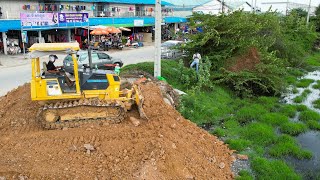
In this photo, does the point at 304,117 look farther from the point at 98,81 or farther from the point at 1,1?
the point at 1,1

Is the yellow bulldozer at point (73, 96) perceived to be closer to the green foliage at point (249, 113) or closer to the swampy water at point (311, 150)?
the green foliage at point (249, 113)

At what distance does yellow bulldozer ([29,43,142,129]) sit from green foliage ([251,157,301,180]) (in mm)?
4158

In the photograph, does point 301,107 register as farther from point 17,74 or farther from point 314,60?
point 17,74

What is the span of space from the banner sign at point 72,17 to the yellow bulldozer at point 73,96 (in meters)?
19.6

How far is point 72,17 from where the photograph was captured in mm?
30047

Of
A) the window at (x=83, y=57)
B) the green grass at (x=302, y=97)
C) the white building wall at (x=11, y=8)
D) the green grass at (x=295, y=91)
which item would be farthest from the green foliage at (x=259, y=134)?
the white building wall at (x=11, y=8)

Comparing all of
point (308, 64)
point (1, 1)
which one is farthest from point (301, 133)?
point (1, 1)

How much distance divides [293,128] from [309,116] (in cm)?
179

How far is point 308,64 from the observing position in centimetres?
2592

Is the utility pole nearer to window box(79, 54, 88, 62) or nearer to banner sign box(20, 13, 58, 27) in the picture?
window box(79, 54, 88, 62)

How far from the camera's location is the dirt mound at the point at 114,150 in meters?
8.04

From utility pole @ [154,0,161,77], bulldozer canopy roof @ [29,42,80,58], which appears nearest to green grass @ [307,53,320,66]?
utility pole @ [154,0,161,77]

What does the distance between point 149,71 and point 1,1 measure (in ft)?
58.0

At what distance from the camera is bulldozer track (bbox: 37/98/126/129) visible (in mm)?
10055
